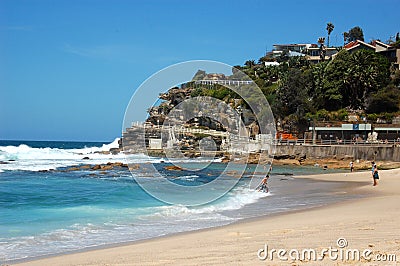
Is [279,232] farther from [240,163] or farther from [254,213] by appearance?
[240,163]

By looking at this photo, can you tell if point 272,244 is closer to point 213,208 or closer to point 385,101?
point 213,208

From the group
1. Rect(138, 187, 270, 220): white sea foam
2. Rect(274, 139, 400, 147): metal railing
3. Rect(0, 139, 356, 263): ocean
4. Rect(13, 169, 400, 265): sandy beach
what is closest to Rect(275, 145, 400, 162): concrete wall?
Rect(274, 139, 400, 147): metal railing

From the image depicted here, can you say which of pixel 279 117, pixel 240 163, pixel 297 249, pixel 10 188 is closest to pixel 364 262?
pixel 297 249

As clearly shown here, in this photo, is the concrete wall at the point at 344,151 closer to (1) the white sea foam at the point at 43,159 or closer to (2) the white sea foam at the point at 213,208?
(1) the white sea foam at the point at 43,159

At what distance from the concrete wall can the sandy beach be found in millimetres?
30723

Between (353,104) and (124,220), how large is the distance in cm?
5099

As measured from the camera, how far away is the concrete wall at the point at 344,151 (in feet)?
134

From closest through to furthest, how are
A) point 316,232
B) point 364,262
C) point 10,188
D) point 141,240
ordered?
1. point 364,262
2. point 316,232
3. point 141,240
4. point 10,188

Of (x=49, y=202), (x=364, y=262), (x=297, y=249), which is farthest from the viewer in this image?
(x=49, y=202)

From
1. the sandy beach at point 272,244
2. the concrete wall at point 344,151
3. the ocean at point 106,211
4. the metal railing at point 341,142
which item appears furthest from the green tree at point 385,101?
the sandy beach at point 272,244

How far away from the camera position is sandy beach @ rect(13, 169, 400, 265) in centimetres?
707

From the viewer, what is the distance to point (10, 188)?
23312 mm

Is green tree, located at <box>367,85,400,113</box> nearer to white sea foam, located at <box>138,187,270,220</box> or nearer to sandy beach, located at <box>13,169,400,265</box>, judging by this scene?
white sea foam, located at <box>138,187,270,220</box>

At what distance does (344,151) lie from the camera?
43.0 meters
